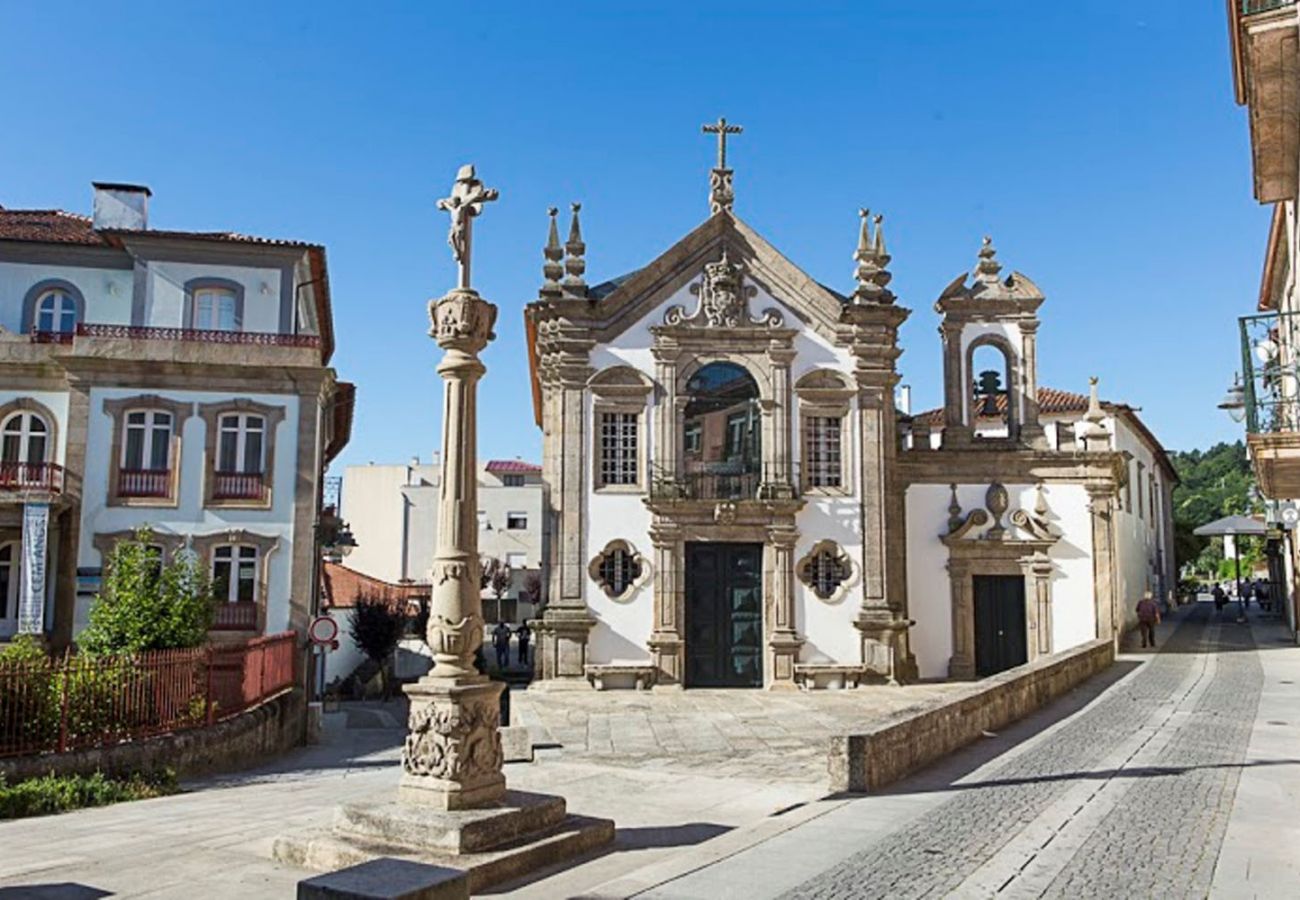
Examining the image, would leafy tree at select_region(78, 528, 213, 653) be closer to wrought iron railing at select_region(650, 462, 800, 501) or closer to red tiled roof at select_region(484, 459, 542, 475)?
wrought iron railing at select_region(650, 462, 800, 501)

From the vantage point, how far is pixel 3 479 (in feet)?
73.5

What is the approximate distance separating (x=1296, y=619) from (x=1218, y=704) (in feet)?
51.6

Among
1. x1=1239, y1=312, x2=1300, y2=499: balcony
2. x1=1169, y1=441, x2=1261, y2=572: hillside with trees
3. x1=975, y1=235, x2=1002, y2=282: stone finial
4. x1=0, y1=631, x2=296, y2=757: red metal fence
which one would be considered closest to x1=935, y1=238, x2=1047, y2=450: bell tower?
x1=975, y1=235, x2=1002, y2=282: stone finial

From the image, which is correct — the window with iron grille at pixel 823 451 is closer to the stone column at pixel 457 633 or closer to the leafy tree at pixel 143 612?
the leafy tree at pixel 143 612

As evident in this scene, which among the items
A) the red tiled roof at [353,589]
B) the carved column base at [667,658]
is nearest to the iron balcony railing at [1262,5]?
the carved column base at [667,658]

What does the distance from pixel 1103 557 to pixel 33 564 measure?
22.8 metres

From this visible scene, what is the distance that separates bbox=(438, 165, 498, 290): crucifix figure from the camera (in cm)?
881

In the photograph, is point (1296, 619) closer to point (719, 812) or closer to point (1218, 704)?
point (1218, 704)

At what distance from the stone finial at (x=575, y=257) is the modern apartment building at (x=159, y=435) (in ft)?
19.1

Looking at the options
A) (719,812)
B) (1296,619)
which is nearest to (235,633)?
(719,812)

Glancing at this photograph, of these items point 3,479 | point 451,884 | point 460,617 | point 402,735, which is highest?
point 3,479

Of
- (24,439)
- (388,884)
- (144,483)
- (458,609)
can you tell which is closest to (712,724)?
(458,609)

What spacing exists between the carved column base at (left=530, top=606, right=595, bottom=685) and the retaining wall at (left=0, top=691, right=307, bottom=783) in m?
4.87

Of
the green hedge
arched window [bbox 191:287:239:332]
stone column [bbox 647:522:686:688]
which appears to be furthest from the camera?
arched window [bbox 191:287:239:332]
